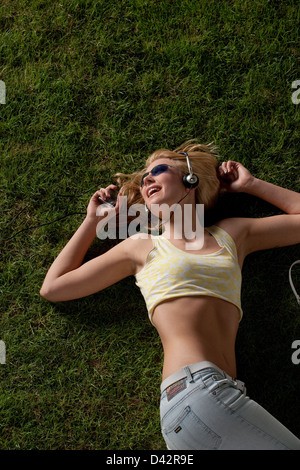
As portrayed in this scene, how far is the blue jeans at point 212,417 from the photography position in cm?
266

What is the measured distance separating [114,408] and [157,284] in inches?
42.9

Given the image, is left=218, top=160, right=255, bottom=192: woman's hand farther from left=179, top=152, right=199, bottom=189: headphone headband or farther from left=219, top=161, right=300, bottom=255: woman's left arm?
left=179, top=152, right=199, bottom=189: headphone headband

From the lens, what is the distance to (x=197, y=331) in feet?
9.58

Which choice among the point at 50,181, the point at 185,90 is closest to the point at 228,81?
the point at 185,90

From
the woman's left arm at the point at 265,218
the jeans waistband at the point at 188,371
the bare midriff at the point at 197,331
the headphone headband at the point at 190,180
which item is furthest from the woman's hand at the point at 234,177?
the jeans waistband at the point at 188,371

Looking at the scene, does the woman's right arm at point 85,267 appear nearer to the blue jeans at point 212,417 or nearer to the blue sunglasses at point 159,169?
the blue sunglasses at point 159,169

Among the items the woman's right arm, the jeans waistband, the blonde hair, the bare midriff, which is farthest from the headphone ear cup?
the jeans waistband

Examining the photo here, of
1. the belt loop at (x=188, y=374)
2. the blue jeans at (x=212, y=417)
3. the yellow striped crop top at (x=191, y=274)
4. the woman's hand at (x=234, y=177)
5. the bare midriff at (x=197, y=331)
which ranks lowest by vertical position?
the blue jeans at (x=212, y=417)

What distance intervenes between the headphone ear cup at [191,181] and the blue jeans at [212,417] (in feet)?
3.95

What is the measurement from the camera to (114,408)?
3373mm

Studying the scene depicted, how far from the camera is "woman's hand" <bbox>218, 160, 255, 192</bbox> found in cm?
340

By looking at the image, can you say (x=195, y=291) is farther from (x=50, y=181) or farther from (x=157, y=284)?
(x=50, y=181)

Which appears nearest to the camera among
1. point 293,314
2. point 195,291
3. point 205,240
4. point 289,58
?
point 195,291

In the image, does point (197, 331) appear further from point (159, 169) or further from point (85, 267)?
point (159, 169)
